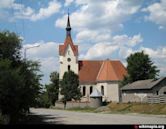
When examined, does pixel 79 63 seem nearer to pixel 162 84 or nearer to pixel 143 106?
pixel 162 84

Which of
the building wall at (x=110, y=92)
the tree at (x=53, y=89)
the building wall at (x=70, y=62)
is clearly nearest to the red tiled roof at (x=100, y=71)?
the building wall at (x=110, y=92)

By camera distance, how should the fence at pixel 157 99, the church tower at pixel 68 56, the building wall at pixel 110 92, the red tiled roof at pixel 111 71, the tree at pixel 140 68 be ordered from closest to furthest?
the fence at pixel 157 99 → the tree at pixel 140 68 → the building wall at pixel 110 92 → the red tiled roof at pixel 111 71 → the church tower at pixel 68 56

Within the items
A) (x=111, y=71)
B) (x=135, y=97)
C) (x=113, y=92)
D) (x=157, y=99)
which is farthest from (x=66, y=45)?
(x=157, y=99)

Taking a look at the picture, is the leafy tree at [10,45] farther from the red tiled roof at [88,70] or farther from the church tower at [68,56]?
the red tiled roof at [88,70]

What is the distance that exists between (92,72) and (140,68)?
27566 mm

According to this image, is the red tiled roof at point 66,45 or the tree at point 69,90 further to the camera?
the red tiled roof at point 66,45

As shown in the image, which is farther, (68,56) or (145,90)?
(68,56)

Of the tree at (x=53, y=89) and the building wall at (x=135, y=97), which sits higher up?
the tree at (x=53, y=89)

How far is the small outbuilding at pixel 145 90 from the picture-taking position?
67438mm

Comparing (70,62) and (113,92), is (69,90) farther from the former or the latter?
(70,62)

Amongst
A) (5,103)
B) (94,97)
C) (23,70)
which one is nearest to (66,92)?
(94,97)

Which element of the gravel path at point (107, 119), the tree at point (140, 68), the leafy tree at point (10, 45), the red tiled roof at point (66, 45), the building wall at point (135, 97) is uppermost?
the red tiled roof at point (66, 45)

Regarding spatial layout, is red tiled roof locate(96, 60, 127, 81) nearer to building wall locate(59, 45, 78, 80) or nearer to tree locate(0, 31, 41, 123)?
building wall locate(59, 45, 78, 80)

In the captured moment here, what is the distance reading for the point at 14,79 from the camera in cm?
2497
